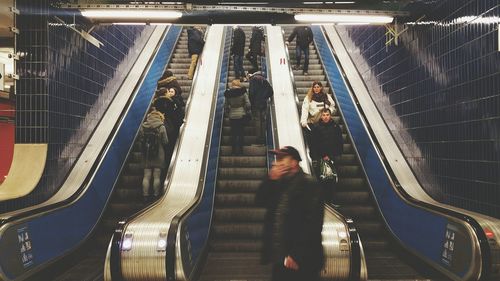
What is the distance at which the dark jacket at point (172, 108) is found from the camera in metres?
7.32

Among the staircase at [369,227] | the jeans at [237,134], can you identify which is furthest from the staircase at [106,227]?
the staircase at [369,227]

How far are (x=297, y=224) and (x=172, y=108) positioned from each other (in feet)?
15.1

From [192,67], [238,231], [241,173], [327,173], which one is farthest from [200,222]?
[192,67]

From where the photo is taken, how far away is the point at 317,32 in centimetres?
Answer: 1234

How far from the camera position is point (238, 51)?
34.7ft

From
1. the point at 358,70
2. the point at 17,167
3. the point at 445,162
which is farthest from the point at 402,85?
the point at 17,167

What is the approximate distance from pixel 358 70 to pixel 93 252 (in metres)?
6.18

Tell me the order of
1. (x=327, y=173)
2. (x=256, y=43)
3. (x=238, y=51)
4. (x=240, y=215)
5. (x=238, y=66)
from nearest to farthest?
(x=327, y=173)
(x=240, y=215)
(x=238, y=51)
(x=238, y=66)
(x=256, y=43)

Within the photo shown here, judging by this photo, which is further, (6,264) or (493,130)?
(493,130)

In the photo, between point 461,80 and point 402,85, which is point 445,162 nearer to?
point 461,80

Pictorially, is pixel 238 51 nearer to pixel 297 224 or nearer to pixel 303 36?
pixel 303 36

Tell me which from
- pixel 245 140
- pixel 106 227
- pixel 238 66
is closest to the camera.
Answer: pixel 106 227

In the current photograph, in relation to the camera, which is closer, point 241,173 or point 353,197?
point 353,197

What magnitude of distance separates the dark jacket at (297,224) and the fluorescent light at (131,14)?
3730 millimetres
